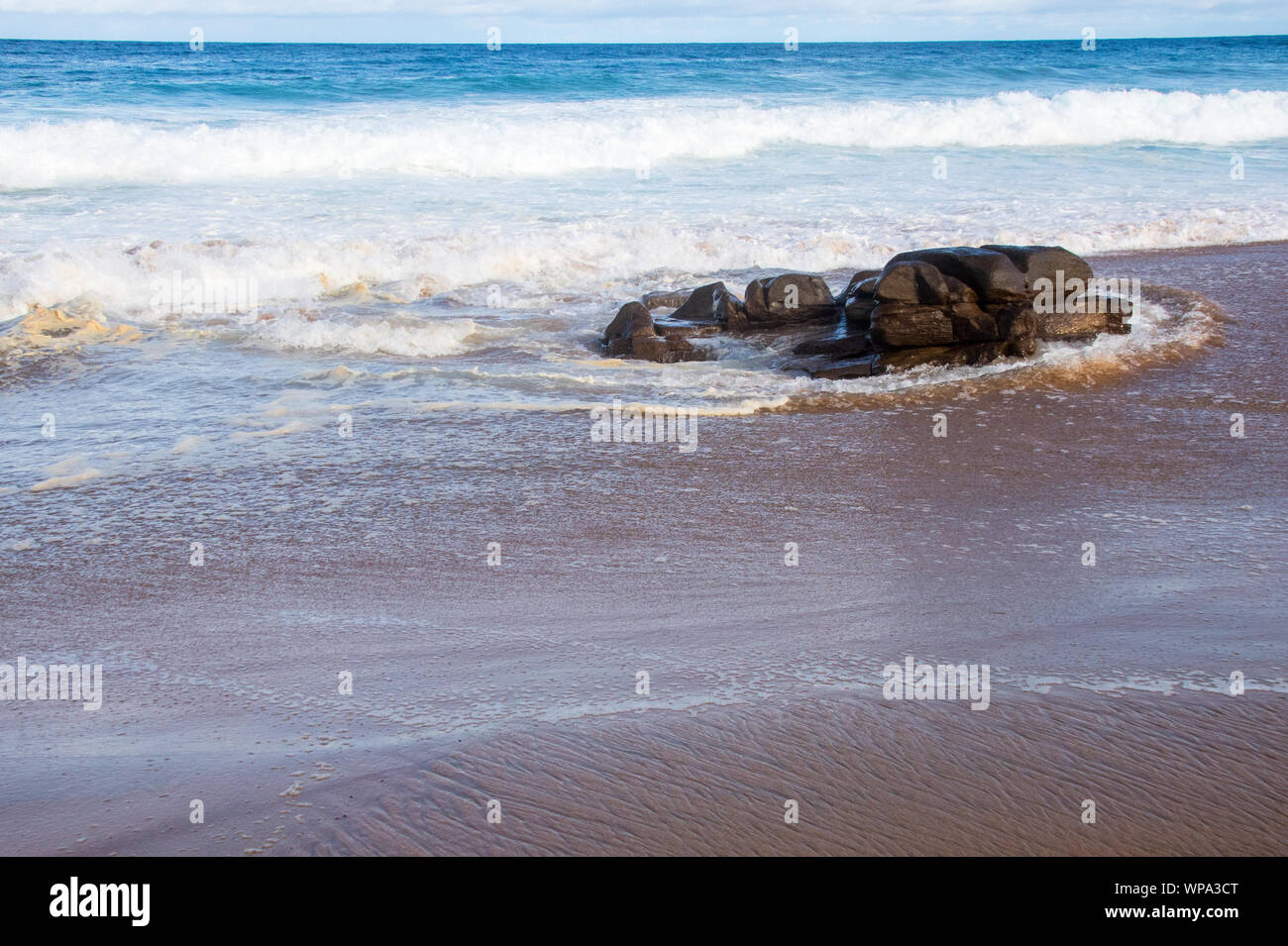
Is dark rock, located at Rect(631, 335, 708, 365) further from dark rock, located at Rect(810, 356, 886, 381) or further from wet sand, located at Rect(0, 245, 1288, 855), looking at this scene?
wet sand, located at Rect(0, 245, 1288, 855)

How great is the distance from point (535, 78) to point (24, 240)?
20558 mm

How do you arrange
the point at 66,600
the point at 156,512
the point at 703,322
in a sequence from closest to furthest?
the point at 66,600, the point at 156,512, the point at 703,322

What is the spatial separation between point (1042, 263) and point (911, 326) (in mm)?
1330

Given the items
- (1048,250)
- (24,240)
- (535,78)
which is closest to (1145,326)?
(1048,250)

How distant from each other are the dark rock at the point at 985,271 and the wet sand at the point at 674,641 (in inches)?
62.9

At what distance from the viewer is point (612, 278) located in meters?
11.1

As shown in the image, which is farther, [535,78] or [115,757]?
[535,78]

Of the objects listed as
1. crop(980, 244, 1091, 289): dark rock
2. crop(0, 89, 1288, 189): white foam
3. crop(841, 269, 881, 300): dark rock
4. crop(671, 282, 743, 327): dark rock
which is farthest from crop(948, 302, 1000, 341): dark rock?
crop(0, 89, 1288, 189): white foam

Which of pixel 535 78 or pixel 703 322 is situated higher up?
pixel 535 78

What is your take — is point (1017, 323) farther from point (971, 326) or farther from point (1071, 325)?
point (1071, 325)
